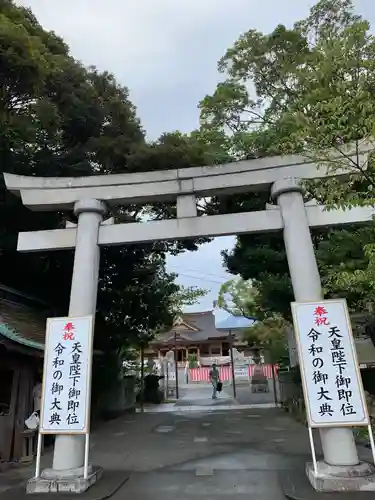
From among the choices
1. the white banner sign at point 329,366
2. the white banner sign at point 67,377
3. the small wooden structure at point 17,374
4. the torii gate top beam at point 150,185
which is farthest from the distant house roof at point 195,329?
the white banner sign at point 329,366

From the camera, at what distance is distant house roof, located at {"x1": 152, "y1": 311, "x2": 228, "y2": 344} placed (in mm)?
34900

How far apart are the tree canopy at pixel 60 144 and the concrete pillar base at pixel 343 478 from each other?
7.98 metres

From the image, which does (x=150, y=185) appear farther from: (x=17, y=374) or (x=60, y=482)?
(x=17, y=374)

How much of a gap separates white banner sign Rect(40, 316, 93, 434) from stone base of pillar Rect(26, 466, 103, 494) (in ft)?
1.75

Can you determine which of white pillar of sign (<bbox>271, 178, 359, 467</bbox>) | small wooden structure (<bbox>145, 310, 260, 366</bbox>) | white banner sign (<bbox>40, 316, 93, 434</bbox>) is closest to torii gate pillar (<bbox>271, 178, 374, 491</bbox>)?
white pillar of sign (<bbox>271, 178, 359, 467</bbox>)

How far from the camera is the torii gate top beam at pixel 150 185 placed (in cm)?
721

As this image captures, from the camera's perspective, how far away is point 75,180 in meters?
7.36

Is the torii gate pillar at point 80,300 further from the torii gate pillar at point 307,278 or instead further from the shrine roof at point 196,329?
the shrine roof at point 196,329

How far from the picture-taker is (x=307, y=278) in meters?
6.24

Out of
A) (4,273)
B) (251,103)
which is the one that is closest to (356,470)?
(4,273)

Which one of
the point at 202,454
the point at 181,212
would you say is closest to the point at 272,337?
the point at 202,454

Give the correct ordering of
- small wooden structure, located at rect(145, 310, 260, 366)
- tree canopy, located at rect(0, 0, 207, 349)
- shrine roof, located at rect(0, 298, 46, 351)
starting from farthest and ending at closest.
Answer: small wooden structure, located at rect(145, 310, 260, 366) < tree canopy, located at rect(0, 0, 207, 349) < shrine roof, located at rect(0, 298, 46, 351)

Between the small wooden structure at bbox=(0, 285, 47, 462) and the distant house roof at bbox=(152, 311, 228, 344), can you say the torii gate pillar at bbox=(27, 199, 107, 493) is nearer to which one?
the small wooden structure at bbox=(0, 285, 47, 462)

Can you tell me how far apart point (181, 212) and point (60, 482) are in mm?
4386
